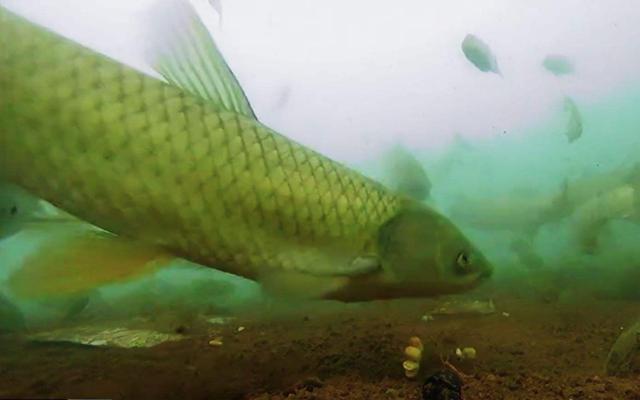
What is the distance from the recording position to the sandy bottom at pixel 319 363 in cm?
203

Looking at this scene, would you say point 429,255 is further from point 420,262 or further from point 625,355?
point 625,355

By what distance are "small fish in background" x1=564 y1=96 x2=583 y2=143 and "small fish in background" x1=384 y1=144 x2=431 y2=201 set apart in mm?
1399

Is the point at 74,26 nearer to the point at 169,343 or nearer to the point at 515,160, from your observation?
the point at 169,343

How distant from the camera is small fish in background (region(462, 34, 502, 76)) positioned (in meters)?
3.79

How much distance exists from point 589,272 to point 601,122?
5.16 ft

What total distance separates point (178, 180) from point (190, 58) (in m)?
0.41

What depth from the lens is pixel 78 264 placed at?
1.80 metres

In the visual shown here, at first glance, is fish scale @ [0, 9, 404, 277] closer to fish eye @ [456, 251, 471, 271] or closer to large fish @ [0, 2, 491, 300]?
large fish @ [0, 2, 491, 300]

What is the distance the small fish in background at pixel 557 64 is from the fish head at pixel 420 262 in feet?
7.76

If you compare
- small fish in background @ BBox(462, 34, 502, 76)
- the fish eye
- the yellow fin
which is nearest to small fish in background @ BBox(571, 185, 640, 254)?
small fish in background @ BBox(462, 34, 502, 76)

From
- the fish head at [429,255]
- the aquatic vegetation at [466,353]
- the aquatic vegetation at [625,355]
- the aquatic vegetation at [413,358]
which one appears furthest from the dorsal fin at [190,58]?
the aquatic vegetation at [625,355]

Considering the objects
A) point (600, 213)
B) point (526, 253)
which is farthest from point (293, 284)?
point (526, 253)

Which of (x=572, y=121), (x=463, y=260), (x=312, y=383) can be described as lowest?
(x=312, y=383)

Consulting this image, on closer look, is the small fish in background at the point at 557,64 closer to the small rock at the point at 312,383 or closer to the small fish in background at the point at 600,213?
the small fish in background at the point at 600,213
